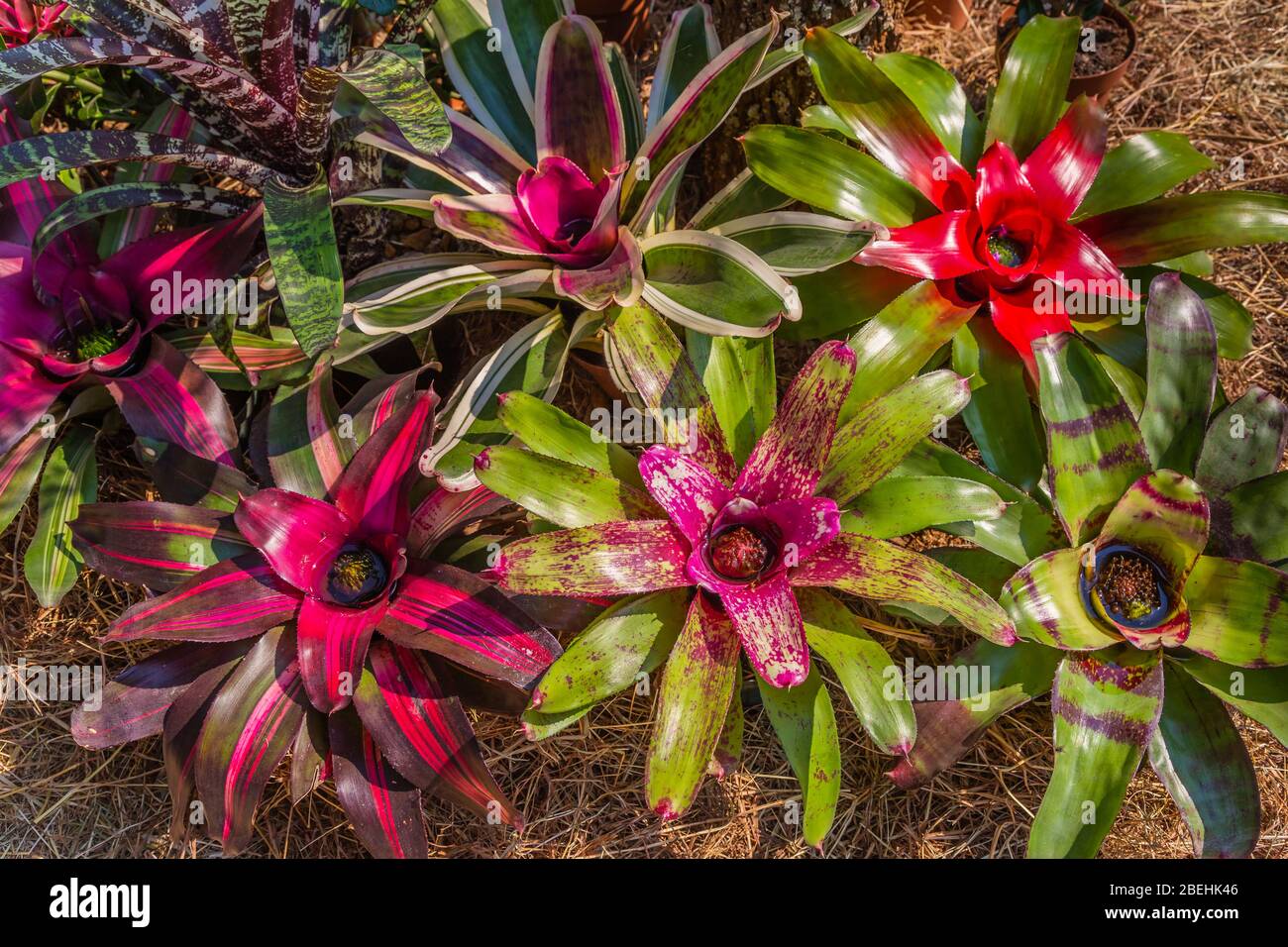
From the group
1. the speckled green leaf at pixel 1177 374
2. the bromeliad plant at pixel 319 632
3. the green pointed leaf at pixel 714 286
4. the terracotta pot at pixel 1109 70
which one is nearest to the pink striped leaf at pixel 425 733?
the bromeliad plant at pixel 319 632

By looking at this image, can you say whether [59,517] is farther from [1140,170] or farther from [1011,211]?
[1140,170]

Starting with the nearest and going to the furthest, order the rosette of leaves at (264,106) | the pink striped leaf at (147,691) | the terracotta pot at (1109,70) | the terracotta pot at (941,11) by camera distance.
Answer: the rosette of leaves at (264,106) < the pink striped leaf at (147,691) < the terracotta pot at (1109,70) < the terracotta pot at (941,11)

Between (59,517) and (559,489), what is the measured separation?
A: 1101 mm

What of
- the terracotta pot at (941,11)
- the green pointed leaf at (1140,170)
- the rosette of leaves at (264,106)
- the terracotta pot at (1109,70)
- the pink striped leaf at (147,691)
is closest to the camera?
the rosette of leaves at (264,106)

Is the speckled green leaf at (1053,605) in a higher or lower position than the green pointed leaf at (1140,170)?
lower

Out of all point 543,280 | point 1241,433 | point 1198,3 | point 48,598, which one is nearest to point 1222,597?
point 1241,433

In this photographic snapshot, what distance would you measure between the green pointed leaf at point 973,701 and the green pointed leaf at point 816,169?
0.86 meters

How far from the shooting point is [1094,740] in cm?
162

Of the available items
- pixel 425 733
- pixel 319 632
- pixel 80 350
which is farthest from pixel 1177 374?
pixel 80 350

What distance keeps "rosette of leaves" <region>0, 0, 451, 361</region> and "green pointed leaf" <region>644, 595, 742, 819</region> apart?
78cm

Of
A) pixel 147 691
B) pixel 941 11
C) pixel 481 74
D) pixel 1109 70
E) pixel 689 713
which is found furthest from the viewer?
pixel 941 11

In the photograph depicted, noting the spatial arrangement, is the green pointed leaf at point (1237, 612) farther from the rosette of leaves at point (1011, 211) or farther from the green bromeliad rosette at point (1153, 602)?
the rosette of leaves at point (1011, 211)

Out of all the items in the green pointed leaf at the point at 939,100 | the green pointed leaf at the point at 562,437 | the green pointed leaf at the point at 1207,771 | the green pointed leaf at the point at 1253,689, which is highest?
the green pointed leaf at the point at 939,100

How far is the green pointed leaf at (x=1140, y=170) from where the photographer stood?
1822 millimetres
